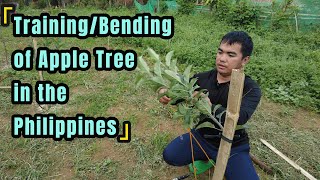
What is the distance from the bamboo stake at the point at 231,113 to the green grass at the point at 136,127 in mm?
1222

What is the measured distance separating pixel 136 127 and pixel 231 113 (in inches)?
81.3

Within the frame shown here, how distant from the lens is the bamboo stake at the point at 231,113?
1183mm

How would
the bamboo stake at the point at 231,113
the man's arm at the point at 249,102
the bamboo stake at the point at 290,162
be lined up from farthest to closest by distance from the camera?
the bamboo stake at the point at 290,162 < the man's arm at the point at 249,102 < the bamboo stake at the point at 231,113

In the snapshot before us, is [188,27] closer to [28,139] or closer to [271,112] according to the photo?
[271,112]

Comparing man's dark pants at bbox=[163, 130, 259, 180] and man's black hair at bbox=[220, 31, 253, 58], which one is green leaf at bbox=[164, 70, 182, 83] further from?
man's dark pants at bbox=[163, 130, 259, 180]

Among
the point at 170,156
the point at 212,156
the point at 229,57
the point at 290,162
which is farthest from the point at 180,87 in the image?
the point at 290,162

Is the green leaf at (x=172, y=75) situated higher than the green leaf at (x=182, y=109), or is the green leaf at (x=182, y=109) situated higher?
the green leaf at (x=172, y=75)

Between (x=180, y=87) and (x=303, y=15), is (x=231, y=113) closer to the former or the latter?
(x=180, y=87)

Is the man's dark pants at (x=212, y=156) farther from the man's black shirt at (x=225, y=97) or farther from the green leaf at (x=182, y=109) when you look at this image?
the green leaf at (x=182, y=109)

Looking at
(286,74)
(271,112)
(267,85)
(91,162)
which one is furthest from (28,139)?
(286,74)

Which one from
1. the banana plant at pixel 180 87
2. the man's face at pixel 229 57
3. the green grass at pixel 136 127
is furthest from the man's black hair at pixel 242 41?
the green grass at pixel 136 127

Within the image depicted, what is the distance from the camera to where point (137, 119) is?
11.0ft

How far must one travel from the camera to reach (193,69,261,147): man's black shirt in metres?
1.92

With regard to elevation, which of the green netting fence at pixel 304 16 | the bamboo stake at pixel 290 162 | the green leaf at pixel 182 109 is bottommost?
the bamboo stake at pixel 290 162
